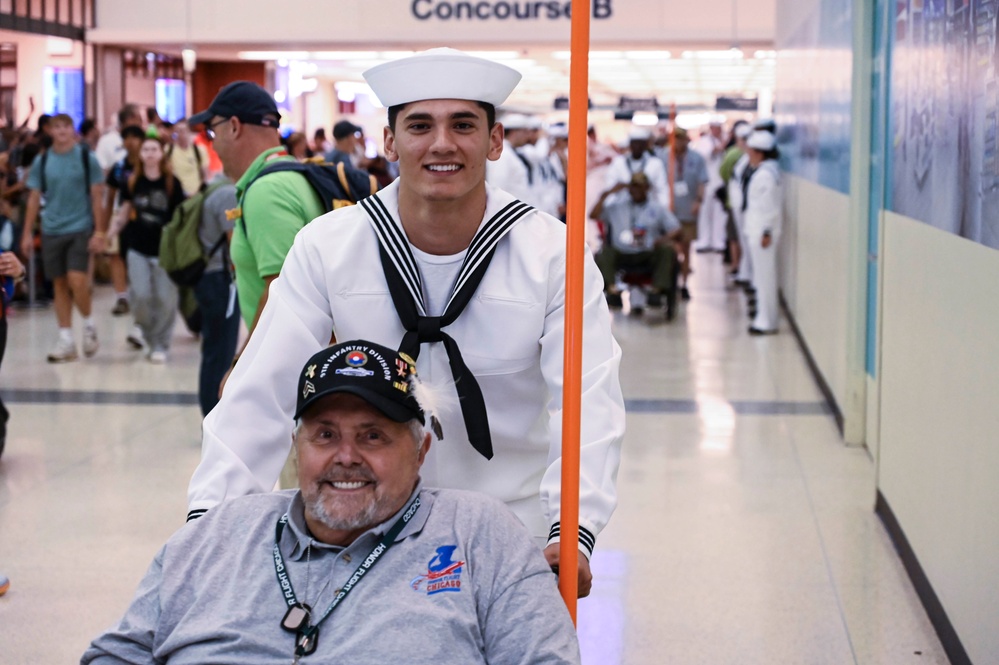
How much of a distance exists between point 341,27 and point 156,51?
5.29 metres

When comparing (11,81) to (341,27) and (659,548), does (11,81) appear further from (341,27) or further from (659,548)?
(659,548)

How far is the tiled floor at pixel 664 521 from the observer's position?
4.16m

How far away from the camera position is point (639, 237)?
39.9 feet

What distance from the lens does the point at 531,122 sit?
49.6 feet

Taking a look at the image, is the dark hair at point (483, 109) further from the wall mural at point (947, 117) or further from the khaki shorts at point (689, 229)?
the khaki shorts at point (689, 229)

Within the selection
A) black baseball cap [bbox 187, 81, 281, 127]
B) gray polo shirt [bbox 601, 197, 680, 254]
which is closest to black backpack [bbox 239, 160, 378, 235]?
black baseball cap [bbox 187, 81, 281, 127]

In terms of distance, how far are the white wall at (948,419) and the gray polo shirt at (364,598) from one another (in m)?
1.60

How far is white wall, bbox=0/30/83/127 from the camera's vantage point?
19031mm

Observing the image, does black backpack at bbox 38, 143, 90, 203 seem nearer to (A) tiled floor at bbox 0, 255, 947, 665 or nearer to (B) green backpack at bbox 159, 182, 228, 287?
(A) tiled floor at bbox 0, 255, 947, 665

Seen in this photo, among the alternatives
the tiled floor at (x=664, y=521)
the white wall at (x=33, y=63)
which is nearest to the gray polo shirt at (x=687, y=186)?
the tiled floor at (x=664, y=521)

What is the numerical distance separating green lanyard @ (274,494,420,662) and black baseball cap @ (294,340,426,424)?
0.57 ft

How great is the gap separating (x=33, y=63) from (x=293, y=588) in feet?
60.6

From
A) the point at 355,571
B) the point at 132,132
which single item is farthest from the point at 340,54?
the point at 355,571

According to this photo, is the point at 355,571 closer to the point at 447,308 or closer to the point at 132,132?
the point at 447,308
